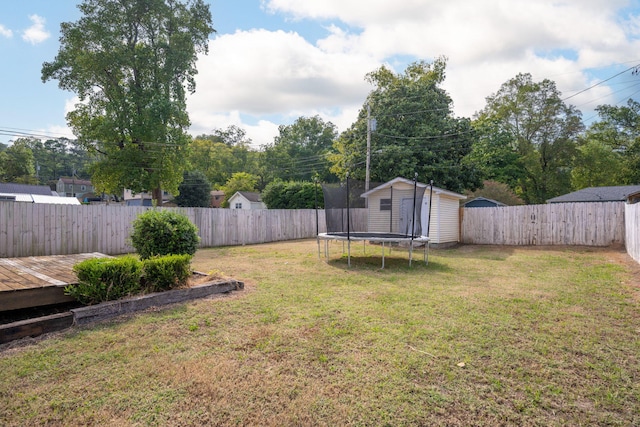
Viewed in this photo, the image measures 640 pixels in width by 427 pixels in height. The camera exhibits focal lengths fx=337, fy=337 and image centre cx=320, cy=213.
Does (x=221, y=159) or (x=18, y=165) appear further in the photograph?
(x=221, y=159)

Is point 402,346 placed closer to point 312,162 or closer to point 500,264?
point 500,264

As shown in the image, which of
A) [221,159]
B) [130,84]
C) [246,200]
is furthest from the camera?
[221,159]

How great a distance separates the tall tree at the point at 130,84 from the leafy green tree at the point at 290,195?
26.5 feet

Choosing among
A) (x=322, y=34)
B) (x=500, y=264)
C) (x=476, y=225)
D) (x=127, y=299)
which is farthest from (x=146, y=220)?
(x=476, y=225)

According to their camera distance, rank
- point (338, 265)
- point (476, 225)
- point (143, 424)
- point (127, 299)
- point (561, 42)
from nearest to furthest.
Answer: point (143, 424) → point (127, 299) → point (338, 265) → point (561, 42) → point (476, 225)

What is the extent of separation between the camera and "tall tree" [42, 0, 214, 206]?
15.9m

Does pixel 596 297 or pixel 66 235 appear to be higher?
pixel 66 235

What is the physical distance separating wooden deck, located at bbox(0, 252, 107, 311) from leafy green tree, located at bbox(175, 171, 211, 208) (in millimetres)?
25610

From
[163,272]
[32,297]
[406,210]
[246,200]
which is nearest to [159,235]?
[163,272]

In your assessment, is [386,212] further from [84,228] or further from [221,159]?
[221,159]

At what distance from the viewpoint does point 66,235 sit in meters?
8.56

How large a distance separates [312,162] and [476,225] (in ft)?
87.5

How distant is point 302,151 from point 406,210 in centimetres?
2928

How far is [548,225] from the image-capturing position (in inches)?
454
